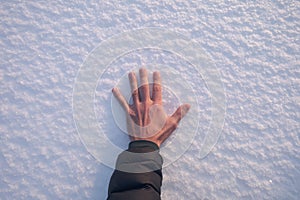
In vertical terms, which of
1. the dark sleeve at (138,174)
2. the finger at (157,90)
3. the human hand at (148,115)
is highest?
the finger at (157,90)

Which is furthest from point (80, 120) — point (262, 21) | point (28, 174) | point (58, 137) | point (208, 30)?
point (262, 21)

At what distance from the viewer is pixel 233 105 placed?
711 mm

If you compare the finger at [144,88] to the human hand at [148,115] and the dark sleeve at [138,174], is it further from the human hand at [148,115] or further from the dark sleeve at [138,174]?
the dark sleeve at [138,174]

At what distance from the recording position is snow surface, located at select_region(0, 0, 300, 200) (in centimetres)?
67

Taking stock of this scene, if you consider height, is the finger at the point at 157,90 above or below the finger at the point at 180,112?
above

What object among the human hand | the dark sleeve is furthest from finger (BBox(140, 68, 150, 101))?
the dark sleeve

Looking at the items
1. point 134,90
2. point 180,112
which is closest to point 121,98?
point 134,90

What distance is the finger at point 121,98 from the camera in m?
0.69

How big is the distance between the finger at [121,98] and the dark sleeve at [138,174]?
3.4 inches

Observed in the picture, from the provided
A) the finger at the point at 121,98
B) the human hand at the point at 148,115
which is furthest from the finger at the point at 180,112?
the finger at the point at 121,98

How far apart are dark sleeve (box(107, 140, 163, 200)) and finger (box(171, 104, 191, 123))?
0.08 metres

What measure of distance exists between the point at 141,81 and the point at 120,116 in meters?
0.10

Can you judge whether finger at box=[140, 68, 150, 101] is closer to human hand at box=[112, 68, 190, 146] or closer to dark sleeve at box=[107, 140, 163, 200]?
human hand at box=[112, 68, 190, 146]

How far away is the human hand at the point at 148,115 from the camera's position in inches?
27.0
